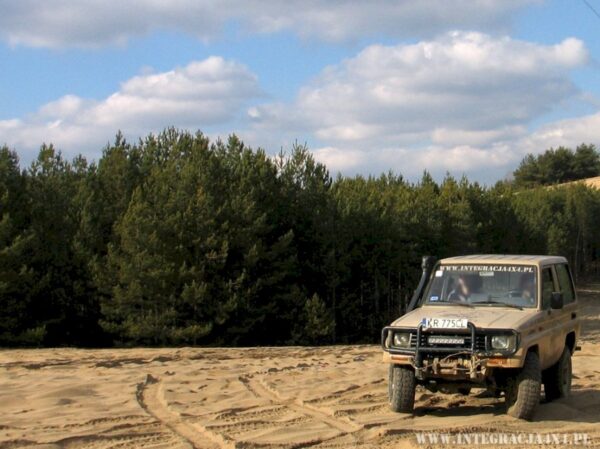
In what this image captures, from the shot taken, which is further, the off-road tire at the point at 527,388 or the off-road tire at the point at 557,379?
the off-road tire at the point at 557,379

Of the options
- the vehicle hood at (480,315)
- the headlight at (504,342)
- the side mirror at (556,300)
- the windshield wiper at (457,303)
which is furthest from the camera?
the windshield wiper at (457,303)

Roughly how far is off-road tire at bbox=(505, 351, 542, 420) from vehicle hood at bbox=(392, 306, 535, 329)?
0.50 metres

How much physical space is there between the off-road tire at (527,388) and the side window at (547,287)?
1.05m

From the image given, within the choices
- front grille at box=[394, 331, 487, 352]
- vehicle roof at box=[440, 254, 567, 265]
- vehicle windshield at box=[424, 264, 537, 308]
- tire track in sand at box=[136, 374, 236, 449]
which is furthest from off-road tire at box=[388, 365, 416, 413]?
tire track in sand at box=[136, 374, 236, 449]

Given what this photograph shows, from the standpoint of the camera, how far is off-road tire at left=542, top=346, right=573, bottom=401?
1136 cm

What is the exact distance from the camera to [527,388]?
960 centimetres

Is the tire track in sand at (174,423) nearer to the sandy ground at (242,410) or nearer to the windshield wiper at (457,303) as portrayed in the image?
the sandy ground at (242,410)

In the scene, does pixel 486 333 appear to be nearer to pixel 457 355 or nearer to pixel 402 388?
pixel 457 355

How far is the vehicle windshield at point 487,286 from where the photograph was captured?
34.9 ft

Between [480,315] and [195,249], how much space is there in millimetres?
23125

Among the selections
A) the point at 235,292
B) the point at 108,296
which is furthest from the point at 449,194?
the point at 108,296

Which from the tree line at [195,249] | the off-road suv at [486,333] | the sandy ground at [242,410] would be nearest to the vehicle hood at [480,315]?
the off-road suv at [486,333]

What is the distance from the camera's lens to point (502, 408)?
10711mm

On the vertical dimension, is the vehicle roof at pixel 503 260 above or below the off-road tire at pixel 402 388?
above
